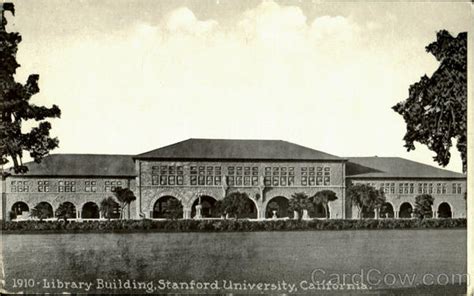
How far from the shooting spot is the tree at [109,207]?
6.95 m

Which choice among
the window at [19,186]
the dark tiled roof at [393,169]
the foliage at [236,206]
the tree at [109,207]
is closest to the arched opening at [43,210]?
the window at [19,186]

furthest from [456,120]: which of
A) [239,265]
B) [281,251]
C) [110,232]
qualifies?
[110,232]

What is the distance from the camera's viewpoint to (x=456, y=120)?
288 inches

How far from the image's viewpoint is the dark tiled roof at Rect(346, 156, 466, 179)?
726 cm

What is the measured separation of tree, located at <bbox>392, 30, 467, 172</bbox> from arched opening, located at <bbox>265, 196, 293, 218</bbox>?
5.30ft

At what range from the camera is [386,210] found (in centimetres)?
740

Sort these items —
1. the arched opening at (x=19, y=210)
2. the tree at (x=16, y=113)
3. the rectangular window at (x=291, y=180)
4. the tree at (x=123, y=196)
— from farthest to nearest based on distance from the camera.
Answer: the rectangular window at (x=291, y=180) < the tree at (x=123, y=196) < the arched opening at (x=19, y=210) < the tree at (x=16, y=113)

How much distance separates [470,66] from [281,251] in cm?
309

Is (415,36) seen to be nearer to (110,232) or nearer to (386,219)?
(386,219)

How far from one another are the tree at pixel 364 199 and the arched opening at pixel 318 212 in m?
0.36

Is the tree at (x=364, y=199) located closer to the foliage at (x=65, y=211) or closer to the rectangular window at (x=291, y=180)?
the rectangular window at (x=291, y=180)

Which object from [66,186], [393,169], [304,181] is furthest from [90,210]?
[393,169]

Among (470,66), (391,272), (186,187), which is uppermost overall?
(470,66)

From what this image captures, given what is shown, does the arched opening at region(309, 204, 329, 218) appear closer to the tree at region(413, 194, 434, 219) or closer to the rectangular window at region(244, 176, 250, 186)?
the rectangular window at region(244, 176, 250, 186)
